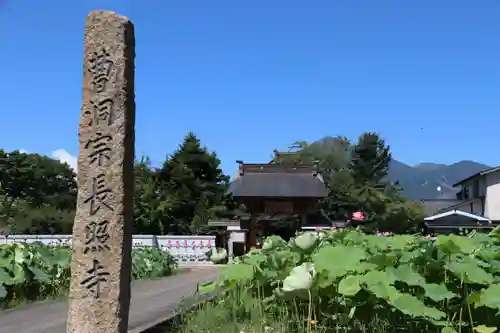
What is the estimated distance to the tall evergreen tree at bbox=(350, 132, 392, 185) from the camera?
5166cm

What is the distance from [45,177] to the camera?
41.8 metres

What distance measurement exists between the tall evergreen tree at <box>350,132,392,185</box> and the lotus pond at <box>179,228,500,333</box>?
46276 mm

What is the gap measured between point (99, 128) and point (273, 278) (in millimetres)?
2014

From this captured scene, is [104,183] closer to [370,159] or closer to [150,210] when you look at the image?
[150,210]

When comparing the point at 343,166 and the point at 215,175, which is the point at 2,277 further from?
the point at 343,166

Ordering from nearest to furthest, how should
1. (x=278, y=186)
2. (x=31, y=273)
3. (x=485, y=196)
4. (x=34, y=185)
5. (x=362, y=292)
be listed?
(x=362, y=292) < (x=31, y=273) < (x=278, y=186) < (x=485, y=196) < (x=34, y=185)

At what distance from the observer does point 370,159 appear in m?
52.2

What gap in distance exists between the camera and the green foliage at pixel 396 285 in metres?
3.98

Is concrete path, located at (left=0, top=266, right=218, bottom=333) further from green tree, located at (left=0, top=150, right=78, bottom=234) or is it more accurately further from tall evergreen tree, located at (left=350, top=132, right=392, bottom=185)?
tall evergreen tree, located at (left=350, top=132, right=392, bottom=185)

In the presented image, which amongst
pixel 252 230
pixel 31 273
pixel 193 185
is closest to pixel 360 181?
pixel 193 185

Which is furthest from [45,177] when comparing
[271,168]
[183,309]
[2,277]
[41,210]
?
[183,309]

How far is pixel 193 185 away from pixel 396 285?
2977 centimetres

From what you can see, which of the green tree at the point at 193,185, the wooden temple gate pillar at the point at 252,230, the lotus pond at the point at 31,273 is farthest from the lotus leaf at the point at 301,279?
the green tree at the point at 193,185

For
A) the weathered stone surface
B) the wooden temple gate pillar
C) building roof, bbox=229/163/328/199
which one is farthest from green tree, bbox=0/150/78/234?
the weathered stone surface
